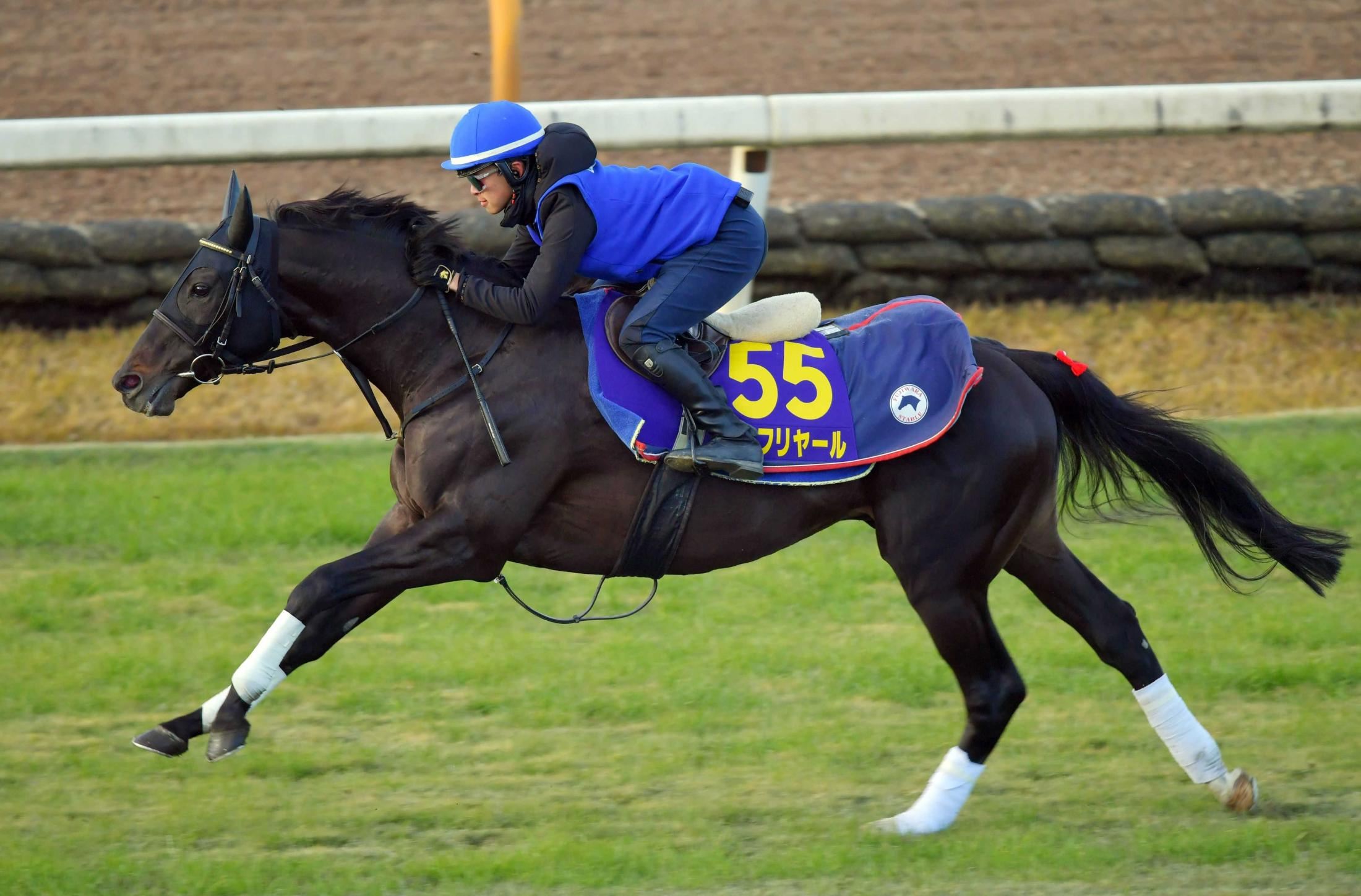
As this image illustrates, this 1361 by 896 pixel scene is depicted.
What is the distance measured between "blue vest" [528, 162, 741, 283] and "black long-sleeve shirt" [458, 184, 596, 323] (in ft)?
0.26

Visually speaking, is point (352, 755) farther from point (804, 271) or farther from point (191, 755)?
point (804, 271)

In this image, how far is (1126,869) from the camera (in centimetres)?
455

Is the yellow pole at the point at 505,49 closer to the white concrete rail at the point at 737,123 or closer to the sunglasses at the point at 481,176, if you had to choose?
the white concrete rail at the point at 737,123

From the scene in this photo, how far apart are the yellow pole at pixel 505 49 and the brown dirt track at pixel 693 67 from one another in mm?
2267

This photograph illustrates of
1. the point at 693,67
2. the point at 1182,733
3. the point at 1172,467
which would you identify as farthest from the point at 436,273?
the point at 693,67

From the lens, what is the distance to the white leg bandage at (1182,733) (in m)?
5.07

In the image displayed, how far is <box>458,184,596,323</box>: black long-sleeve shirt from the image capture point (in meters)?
4.60

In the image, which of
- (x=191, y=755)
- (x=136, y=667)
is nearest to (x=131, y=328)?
(x=136, y=667)

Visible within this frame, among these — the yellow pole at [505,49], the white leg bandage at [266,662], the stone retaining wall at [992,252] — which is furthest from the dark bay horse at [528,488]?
the stone retaining wall at [992,252]

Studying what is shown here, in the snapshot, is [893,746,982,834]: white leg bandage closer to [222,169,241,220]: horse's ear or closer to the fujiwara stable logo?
the fujiwara stable logo

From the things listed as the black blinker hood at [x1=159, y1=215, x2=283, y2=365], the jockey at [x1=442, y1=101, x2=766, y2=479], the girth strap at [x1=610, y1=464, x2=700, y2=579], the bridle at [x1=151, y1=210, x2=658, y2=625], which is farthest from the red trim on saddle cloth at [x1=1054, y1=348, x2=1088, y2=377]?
the black blinker hood at [x1=159, y1=215, x2=283, y2=365]

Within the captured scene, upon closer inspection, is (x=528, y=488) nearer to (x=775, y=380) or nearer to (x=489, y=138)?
(x=775, y=380)

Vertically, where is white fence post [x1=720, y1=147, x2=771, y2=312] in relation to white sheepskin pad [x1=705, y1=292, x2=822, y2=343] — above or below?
below

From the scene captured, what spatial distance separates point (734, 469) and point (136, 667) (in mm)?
3083
